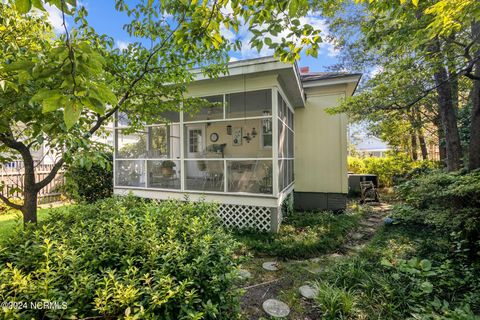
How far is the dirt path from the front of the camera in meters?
2.87

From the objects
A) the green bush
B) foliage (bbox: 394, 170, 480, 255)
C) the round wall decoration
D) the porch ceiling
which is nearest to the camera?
the green bush

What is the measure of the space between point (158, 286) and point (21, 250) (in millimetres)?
1173

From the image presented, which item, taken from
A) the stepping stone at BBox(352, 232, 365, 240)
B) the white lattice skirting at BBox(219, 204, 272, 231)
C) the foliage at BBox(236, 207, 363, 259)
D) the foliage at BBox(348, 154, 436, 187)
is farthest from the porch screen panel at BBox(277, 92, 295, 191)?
the foliage at BBox(348, 154, 436, 187)

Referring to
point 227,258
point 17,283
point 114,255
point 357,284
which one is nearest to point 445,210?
point 357,284

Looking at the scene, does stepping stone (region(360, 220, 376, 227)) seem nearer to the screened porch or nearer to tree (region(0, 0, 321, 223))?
the screened porch

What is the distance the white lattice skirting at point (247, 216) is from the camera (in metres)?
5.70

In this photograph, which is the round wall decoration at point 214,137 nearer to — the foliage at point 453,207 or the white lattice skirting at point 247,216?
the white lattice skirting at point 247,216

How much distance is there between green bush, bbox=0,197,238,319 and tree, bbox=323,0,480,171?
9.12 ft

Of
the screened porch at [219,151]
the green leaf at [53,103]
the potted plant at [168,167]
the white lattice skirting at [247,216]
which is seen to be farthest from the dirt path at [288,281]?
the potted plant at [168,167]

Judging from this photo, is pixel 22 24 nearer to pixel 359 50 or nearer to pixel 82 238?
pixel 82 238

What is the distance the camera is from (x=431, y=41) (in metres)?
4.37

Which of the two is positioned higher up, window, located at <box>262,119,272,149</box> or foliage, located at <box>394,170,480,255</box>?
window, located at <box>262,119,272,149</box>

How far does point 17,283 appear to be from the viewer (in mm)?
1341

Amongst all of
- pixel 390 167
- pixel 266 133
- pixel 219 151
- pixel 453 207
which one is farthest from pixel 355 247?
pixel 390 167
